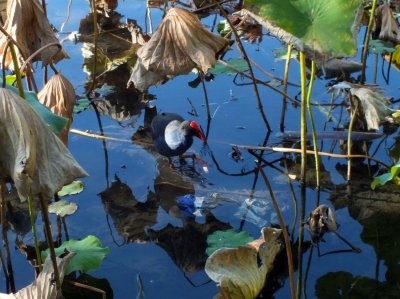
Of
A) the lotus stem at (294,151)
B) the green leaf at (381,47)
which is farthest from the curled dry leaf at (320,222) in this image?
the green leaf at (381,47)

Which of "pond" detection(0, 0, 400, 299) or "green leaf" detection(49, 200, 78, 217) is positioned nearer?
"pond" detection(0, 0, 400, 299)

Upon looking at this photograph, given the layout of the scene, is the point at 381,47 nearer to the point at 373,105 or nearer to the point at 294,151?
the point at 294,151

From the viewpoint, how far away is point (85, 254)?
242 centimetres

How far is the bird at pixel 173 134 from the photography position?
3.37 metres

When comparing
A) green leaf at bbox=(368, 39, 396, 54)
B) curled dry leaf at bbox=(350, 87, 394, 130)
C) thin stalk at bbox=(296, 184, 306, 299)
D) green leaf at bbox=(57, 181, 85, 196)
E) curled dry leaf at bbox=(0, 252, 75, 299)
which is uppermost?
green leaf at bbox=(368, 39, 396, 54)

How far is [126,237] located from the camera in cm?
283

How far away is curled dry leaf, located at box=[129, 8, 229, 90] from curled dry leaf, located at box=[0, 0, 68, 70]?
455 mm

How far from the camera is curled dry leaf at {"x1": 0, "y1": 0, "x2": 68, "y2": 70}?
2682mm

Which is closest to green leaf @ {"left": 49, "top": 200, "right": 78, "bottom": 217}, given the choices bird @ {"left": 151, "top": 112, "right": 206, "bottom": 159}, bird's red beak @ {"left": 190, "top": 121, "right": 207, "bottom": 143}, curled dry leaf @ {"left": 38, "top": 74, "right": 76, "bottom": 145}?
curled dry leaf @ {"left": 38, "top": 74, "right": 76, "bottom": 145}

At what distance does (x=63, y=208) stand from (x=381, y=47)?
7.71 ft

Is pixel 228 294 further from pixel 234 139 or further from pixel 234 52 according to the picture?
pixel 234 52

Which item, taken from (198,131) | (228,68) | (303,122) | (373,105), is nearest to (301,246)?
(303,122)

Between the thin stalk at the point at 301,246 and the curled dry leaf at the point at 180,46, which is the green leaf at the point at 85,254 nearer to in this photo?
the thin stalk at the point at 301,246

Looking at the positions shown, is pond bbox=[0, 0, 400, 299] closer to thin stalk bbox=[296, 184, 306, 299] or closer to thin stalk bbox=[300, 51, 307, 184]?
thin stalk bbox=[296, 184, 306, 299]
